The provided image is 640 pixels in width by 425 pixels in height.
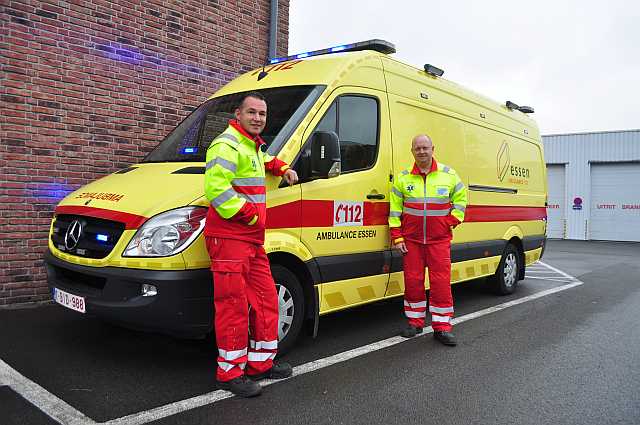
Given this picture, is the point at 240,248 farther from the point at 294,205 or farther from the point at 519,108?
the point at 519,108

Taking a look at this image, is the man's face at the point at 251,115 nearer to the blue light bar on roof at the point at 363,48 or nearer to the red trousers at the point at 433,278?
the blue light bar on roof at the point at 363,48

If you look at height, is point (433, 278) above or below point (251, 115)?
below

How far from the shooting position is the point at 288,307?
4.09 meters

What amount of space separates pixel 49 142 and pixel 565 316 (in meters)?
6.27

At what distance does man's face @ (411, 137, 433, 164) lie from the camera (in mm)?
4805

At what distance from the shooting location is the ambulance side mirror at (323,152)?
3.94m

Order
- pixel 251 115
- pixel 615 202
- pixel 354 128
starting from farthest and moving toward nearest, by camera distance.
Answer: pixel 615 202 → pixel 354 128 → pixel 251 115

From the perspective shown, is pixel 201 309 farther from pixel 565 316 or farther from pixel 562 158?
pixel 562 158

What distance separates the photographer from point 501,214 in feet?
23.2

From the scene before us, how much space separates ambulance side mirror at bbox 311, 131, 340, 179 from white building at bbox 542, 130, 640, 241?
24.9m

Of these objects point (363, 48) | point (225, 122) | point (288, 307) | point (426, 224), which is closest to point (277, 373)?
point (288, 307)

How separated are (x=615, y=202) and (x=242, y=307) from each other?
25.9 meters

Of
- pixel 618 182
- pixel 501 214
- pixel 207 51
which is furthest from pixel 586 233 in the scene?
pixel 207 51

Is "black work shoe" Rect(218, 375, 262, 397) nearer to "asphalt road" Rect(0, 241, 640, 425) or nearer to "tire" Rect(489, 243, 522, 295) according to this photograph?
"asphalt road" Rect(0, 241, 640, 425)
